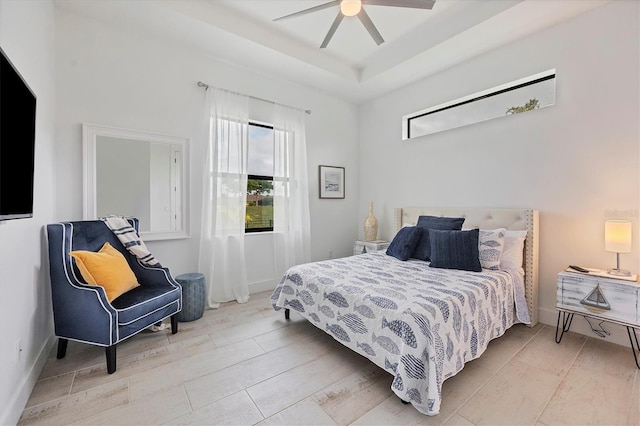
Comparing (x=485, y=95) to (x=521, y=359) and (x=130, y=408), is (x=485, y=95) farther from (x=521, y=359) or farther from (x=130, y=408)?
(x=130, y=408)

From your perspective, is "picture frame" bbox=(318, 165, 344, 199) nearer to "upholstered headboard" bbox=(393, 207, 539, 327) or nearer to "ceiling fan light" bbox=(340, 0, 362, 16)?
"upholstered headboard" bbox=(393, 207, 539, 327)

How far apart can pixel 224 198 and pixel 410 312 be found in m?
2.55

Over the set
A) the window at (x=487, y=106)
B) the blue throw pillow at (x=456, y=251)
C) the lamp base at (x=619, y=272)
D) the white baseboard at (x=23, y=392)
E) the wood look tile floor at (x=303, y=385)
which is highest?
the window at (x=487, y=106)

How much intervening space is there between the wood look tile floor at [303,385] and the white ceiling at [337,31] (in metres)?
3.01

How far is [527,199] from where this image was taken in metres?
2.95

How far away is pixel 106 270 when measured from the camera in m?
2.16

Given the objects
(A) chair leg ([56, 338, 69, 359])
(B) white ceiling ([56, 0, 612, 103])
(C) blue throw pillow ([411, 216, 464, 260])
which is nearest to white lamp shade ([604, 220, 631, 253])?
(C) blue throw pillow ([411, 216, 464, 260])

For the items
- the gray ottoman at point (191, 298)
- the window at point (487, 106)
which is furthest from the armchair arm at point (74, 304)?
the window at point (487, 106)

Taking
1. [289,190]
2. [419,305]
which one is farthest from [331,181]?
[419,305]

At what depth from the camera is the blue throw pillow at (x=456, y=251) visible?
260 centimetres

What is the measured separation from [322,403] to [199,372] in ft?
3.06

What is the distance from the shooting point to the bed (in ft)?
5.27

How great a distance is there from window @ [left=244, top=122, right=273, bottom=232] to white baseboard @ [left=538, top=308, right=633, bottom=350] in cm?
334

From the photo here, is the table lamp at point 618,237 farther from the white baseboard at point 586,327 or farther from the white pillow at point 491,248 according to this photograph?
the white pillow at point 491,248
